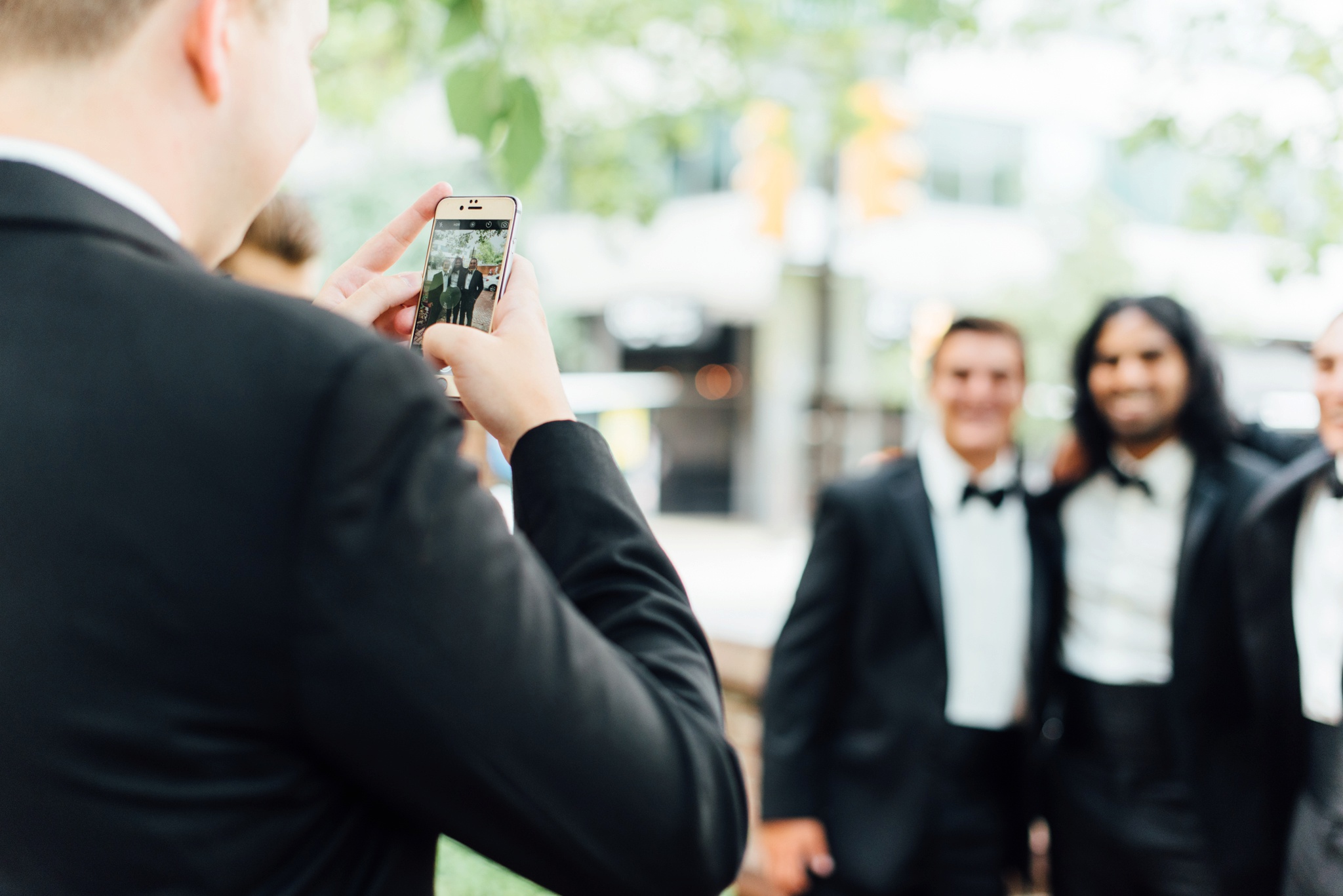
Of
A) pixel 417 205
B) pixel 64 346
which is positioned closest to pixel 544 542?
pixel 64 346

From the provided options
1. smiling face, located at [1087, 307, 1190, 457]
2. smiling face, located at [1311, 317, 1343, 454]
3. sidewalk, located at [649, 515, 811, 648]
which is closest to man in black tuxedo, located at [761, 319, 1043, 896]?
smiling face, located at [1087, 307, 1190, 457]

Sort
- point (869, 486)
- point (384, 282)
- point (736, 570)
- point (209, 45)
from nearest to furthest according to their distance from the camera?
point (209, 45)
point (384, 282)
point (869, 486)
point (736, 570)

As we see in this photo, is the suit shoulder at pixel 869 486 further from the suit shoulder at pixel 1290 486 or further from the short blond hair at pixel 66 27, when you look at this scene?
the short blond hair at pixel 66 27

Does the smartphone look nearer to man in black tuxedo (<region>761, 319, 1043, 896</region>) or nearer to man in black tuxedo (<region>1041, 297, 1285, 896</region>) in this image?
man in black tuxedo (<region>761, 319, 1043, 896</region>)

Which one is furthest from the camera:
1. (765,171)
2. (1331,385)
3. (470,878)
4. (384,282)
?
(765,171)

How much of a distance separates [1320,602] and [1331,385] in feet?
1.72

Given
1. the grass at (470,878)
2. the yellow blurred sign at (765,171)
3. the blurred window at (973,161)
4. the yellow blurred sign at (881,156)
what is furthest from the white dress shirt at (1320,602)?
the blurred window at (973,161)

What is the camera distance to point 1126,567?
3178 millimetres

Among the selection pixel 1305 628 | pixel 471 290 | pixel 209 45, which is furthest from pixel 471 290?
pixel 1305 628

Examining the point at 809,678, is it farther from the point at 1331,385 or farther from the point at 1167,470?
the point at 1331,385

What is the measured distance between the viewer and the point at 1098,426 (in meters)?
3.46

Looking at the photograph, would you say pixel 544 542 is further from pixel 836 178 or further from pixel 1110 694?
pixel 836 178

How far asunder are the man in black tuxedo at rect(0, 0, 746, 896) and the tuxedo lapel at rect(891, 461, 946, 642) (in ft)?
8.06

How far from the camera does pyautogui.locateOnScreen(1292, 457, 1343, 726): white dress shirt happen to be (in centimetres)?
244
